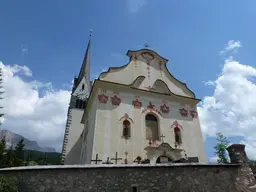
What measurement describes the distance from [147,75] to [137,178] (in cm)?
1183

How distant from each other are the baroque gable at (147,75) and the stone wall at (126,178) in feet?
31.9

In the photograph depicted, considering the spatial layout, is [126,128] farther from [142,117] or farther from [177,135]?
[177,135]

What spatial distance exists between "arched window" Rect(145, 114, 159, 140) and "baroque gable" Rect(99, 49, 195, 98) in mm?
2620

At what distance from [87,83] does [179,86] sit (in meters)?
22.8

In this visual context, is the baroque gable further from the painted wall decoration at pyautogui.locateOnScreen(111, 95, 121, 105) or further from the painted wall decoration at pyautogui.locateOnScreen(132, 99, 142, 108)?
the painted wall decoration at pyautogui.locateOnScreen(111, 95, 121, 105)

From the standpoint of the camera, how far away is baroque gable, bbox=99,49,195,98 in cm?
1686

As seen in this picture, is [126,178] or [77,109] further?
[77,109]

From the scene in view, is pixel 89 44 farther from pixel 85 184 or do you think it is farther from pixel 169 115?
pixel 85 184

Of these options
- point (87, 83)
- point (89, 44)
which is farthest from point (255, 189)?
point (89, 44)

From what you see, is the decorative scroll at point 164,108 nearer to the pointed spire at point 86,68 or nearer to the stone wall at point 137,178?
the stone wall at point 137,178

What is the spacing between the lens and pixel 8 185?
6.39 meters

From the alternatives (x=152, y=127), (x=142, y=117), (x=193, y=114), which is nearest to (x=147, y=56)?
(x=142, y=117)

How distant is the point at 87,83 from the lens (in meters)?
37.8

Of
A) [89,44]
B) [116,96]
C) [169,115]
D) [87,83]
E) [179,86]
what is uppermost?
[89,44]
